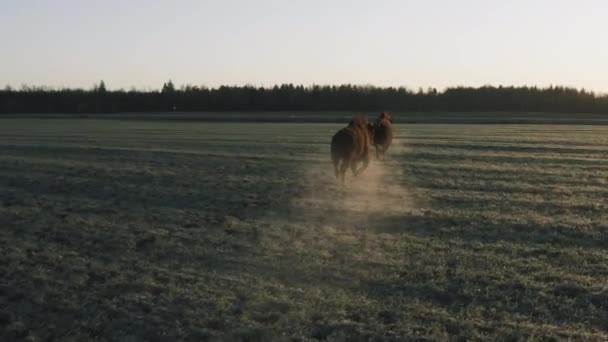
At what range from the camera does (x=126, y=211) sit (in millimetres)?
12531

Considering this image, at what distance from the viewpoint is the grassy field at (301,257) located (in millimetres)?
6402

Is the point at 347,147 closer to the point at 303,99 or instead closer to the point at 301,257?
the point at 301,257

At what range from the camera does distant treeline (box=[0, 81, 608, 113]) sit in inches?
4031

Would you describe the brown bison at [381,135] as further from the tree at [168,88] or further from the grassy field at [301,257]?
the tree at [168,88]

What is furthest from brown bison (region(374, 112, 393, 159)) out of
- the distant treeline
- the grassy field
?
the distant treeline

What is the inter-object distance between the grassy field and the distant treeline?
3473 inches

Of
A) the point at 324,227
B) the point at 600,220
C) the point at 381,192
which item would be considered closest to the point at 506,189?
the point at 381,192

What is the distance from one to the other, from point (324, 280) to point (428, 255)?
1895mm

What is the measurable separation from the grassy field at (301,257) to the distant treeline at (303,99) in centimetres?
8821

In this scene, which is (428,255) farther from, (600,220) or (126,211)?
(126,211)

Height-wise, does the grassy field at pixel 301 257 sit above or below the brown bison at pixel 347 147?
below

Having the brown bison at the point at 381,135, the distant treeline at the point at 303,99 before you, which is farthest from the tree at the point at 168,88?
the brown bison at the point at 381,135

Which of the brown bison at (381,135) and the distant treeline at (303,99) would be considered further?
the distant treeline at (303,99)

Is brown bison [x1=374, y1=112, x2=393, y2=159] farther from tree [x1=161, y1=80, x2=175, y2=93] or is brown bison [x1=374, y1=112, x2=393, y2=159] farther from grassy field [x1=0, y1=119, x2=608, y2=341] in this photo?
tree [x1=161, y1=80, x2=175, y2=93]
